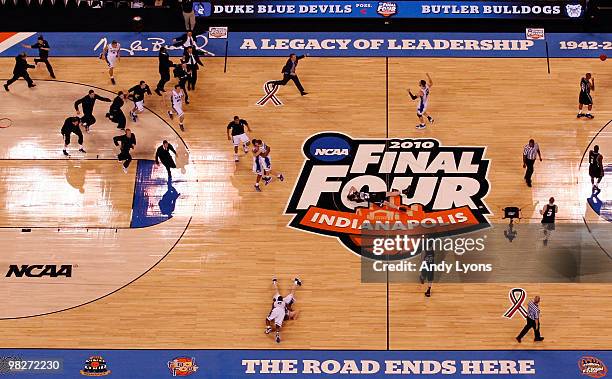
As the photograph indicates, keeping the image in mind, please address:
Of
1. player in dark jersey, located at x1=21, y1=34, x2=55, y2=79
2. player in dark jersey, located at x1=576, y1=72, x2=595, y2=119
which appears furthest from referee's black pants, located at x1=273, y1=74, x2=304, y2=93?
player in dark jersey, located at x1=576, y1=72, x2=595, y2=119

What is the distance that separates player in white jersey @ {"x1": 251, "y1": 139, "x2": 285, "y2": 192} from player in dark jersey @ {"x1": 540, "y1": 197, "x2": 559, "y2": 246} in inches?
325

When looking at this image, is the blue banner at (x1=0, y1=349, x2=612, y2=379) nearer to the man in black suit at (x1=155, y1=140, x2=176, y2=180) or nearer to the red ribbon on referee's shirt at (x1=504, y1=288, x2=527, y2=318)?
the red ribbon on referee's shirt at (x1=504, y1=288, x2=527, y2=318)

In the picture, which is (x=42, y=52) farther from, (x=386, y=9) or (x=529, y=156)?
(x=529, y=156)

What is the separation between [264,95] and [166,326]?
9913mm

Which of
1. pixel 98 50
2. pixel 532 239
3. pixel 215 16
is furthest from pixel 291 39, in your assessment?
pixel 532 239

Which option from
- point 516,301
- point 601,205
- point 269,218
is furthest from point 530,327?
point 269,218

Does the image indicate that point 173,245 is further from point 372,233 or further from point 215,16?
point 215,16

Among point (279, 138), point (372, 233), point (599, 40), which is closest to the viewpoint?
point (372, 233)

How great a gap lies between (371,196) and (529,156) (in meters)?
5.01

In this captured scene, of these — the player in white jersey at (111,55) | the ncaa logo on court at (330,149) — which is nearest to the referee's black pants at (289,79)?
the ncaa logo on court at (330,149)

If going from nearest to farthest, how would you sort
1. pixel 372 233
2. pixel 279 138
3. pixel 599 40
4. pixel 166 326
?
pixel 166 326 → pixel 372 233 → pixel 279 138 → pixel 599 40

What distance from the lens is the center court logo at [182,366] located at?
107ft

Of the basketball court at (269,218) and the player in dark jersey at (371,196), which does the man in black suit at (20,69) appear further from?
the player in dark jersey at (371,196)

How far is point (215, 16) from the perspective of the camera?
42844mm
